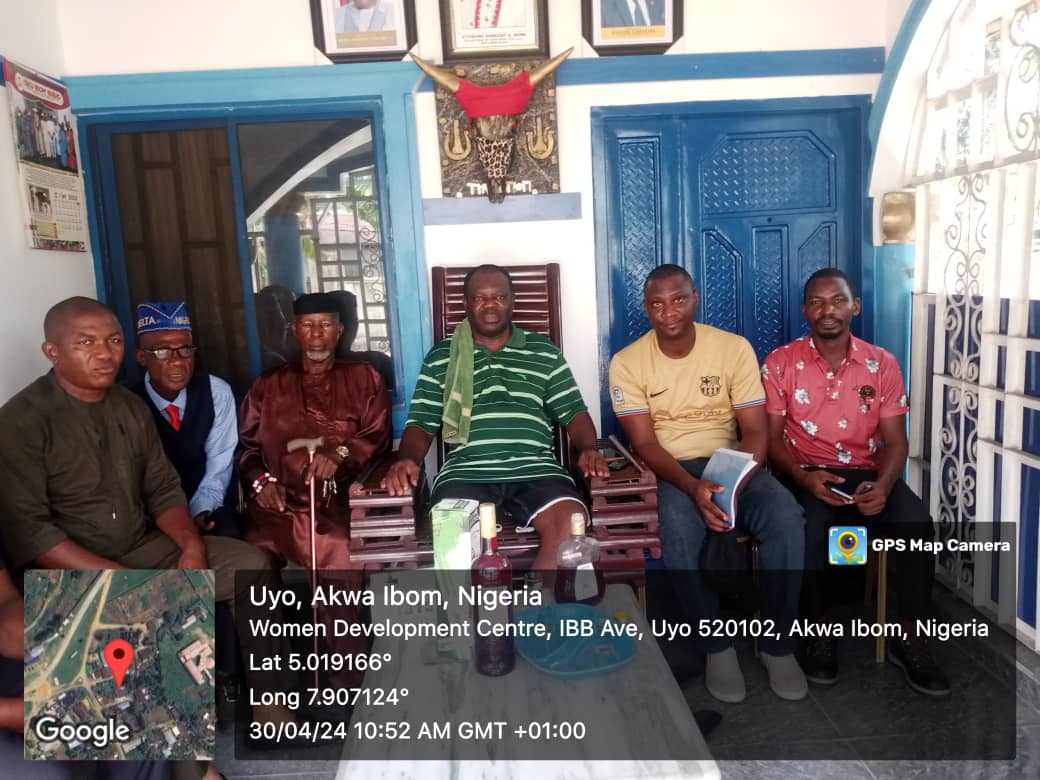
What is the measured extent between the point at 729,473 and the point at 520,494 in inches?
29.2

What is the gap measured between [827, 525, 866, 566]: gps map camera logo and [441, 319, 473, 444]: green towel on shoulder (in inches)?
52.9

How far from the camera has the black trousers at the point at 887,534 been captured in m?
2.63

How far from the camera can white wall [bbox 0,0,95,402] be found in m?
2.78

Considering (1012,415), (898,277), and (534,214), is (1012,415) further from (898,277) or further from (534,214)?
(534,214)

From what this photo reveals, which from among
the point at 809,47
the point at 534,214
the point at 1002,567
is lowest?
the point at 1002,567

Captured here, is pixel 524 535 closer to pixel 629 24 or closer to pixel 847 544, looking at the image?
pixel 847 544

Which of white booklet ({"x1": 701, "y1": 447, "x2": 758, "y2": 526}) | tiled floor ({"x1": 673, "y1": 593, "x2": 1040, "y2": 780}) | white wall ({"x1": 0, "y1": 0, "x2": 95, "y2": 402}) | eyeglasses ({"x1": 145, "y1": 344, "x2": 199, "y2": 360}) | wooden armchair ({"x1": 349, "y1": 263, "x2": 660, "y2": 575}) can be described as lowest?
tiled floor ({"x1": 673, "y1": 593, "x2": 1040, "y2": 780})

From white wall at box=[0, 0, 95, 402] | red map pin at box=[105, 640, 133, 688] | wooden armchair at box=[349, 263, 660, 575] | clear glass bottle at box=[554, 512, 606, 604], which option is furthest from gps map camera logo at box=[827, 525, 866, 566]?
white wall at box=[0, 0, 95, 402]

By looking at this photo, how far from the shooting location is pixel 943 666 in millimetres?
2730

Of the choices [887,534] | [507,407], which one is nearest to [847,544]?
[887,534]

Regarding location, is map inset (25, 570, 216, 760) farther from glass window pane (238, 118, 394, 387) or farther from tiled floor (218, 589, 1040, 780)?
glass window pane (238, 118, 394, 387)

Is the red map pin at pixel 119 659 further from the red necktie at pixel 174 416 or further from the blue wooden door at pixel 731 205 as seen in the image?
the blue wooden door at pixel 731 205

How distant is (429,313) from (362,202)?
557 millimetres

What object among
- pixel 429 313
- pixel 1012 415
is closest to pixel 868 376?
pixel 1012 415
